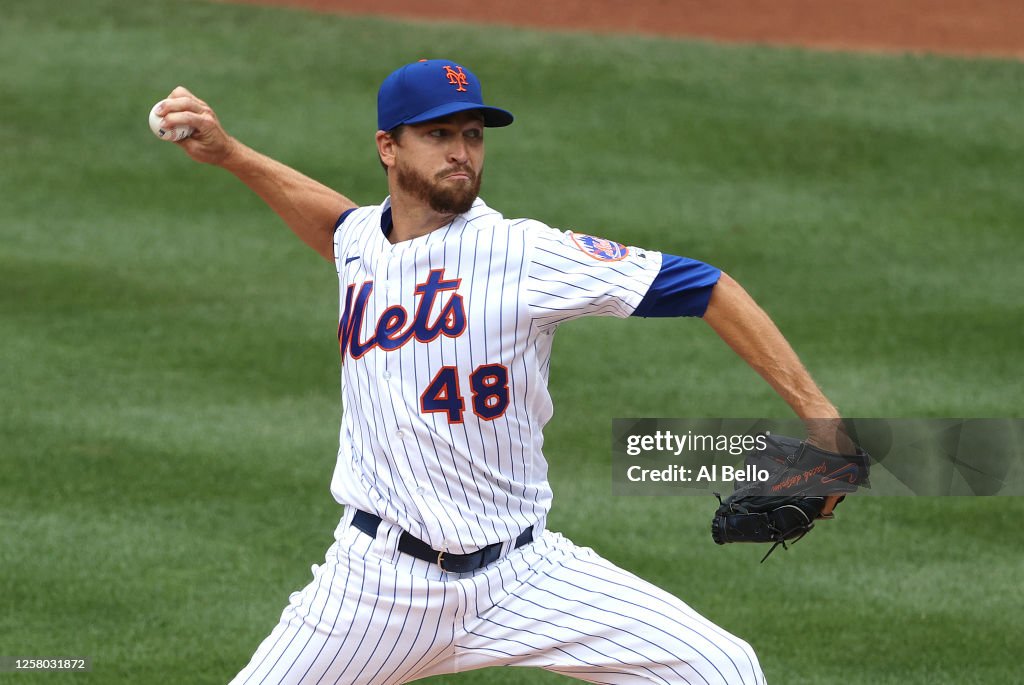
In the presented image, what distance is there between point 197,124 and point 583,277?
3.88 ft

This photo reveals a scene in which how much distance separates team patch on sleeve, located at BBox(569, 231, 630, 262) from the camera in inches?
136

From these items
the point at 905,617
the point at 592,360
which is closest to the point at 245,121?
the point at 592,360

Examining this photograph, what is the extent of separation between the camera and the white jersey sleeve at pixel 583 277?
135 inches

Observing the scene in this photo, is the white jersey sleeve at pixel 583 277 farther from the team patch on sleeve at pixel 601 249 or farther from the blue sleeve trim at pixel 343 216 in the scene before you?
the blue sleeve trim at pixel 343 216

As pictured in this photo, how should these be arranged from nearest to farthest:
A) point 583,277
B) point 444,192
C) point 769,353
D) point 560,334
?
point 769,353 → point 583,277 → point 444,192 → point 560,334

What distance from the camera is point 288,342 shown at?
28.0 ft

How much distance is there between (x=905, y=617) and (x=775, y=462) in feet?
8.10

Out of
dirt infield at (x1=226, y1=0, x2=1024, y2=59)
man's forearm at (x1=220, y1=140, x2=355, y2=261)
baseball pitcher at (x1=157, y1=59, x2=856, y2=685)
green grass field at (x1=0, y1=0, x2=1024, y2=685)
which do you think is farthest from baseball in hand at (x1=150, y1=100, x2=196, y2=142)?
dirt infield at (x1=226, y1=0, x2=1024, y2=59)

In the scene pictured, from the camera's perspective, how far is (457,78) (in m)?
3.69

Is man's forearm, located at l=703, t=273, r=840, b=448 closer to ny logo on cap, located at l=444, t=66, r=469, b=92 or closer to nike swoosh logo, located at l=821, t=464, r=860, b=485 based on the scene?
nike swoosh logo, located at l=821, t=464, r=860, b=485

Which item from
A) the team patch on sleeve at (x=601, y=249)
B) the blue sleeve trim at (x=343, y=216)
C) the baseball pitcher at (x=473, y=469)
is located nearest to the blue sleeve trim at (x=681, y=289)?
the baseball pitcher at (x=473, y=469)

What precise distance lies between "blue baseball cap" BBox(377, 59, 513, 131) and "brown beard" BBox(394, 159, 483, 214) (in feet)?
0.46

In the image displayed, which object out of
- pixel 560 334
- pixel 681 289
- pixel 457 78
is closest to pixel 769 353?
pixel 681 289

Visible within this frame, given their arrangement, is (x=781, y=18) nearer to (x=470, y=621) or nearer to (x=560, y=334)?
(x=560, y=334)
